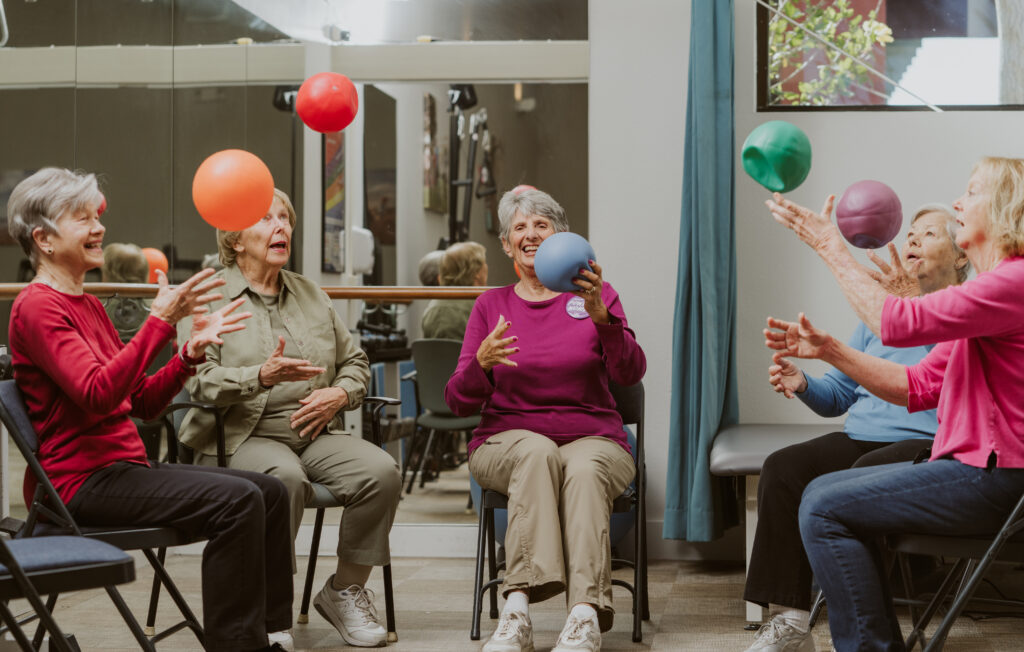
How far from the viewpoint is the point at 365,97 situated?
13.4ft

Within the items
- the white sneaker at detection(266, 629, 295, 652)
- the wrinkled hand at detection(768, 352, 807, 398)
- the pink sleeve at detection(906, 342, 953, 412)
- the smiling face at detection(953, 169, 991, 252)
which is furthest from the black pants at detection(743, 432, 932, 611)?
the white sneaker at detection(266, 629, 295, 652)

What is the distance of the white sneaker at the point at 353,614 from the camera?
2.75m

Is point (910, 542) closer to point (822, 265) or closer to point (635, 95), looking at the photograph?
point (822, 265)

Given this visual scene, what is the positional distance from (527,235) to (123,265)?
6.60 feet

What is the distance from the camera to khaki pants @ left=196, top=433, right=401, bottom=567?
2.79 metres

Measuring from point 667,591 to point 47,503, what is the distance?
1.95 meters

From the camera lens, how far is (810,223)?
2148mm

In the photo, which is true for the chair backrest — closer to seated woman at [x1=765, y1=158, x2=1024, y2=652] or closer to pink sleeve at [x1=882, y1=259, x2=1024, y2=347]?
seated woman at [x1=765, y1=158, x2=1024, y2=652]

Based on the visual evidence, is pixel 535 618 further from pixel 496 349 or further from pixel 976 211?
pixel 976 211

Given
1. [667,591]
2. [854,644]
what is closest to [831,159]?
[667,591]

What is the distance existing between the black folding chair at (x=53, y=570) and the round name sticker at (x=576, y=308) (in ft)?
4.98

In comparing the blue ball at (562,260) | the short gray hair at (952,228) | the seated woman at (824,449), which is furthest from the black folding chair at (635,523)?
the short gray hair at (952,228)

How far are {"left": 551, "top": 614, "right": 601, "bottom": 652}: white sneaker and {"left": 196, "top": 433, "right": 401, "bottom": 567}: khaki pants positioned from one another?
552mm

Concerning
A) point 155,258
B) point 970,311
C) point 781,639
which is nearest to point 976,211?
point 970,311
